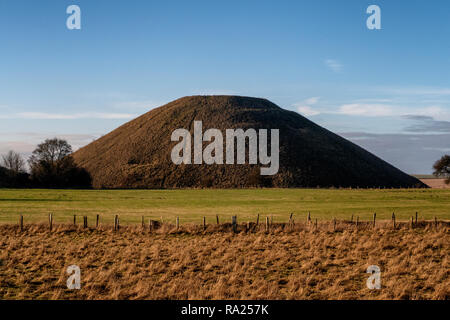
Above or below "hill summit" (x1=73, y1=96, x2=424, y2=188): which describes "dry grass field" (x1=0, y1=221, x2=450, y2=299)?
below

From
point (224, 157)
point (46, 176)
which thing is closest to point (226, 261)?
point (46, 176)

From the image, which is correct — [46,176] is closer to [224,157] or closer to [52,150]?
[52,150]

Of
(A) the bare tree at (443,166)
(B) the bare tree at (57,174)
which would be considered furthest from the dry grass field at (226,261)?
(A) the bare tree at (443,166)

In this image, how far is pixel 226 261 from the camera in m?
18.5

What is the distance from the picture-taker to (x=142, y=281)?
15172mm

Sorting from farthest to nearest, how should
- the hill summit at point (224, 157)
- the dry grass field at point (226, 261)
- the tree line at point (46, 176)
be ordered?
the hill summit at point (224, 157), the tree line at point (46, 176), the dry grass field at point (226, 261)

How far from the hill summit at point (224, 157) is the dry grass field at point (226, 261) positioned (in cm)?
6655

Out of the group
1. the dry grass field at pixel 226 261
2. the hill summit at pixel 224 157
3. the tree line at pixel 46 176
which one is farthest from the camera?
the hill summit at pixel 224 157

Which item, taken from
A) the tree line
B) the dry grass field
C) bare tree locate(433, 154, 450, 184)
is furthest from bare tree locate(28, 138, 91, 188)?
bare tree locate(433, 154, 450, 184)

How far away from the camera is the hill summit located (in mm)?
99062

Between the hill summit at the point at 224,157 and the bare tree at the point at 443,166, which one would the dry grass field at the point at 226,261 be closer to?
the hill summit at the point at 224,157

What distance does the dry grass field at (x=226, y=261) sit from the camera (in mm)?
14156

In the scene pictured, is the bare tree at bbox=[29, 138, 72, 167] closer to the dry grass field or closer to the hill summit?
the hill summit

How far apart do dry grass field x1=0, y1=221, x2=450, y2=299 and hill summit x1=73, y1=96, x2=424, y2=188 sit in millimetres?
66548
